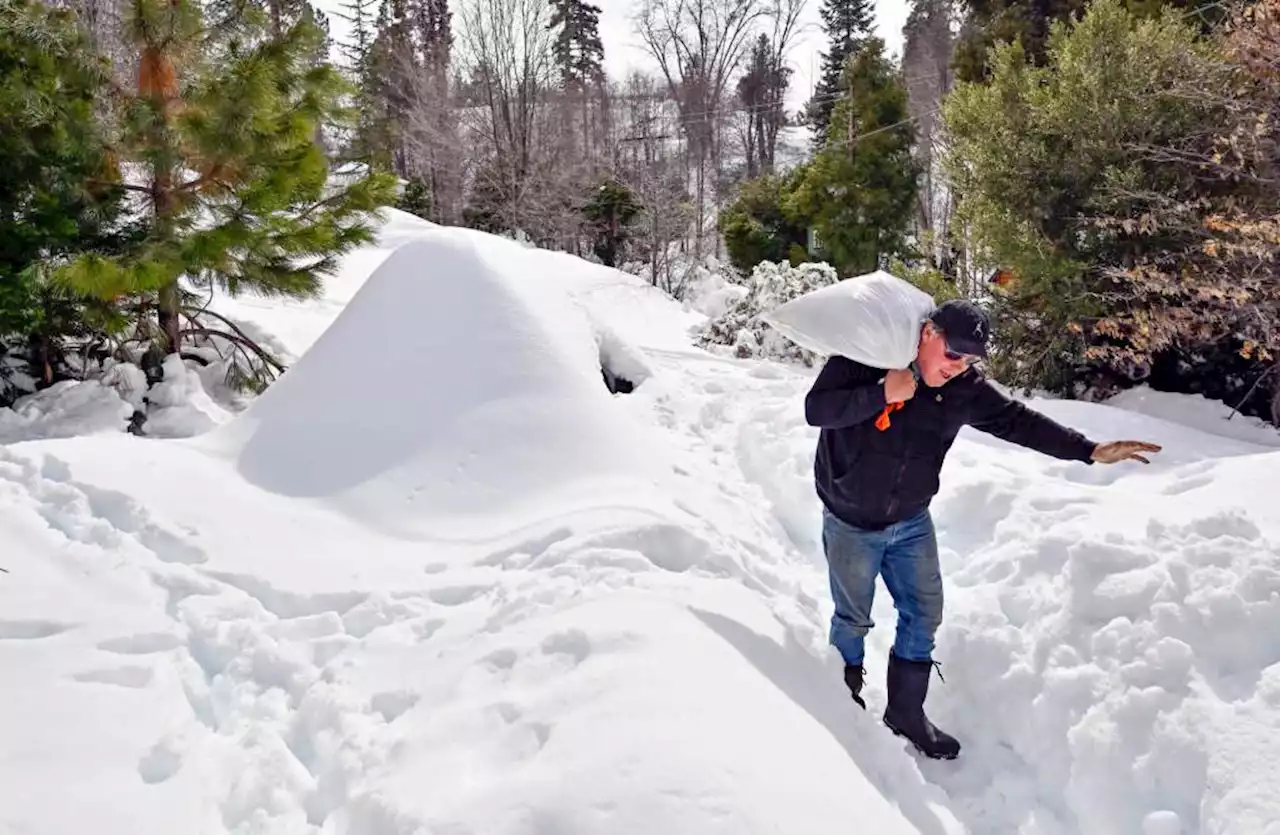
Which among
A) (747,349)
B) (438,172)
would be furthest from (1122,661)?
(438,172)

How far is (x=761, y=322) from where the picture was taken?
1005cm

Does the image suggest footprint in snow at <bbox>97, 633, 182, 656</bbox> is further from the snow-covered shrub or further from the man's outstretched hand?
the snow-covered shrub

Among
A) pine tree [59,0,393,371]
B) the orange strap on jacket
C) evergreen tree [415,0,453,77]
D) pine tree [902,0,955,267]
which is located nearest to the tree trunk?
pine tree [59,0,393,371]

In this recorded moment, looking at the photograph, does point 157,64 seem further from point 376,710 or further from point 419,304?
point 376,710

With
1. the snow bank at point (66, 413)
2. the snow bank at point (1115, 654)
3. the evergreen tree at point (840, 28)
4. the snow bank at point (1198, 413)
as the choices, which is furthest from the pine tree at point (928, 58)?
the snow bank at point (66, 413)

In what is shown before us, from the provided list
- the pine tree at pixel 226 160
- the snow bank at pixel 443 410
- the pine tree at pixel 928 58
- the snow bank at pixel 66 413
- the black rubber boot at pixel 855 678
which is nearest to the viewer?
the black rubber boot at pixel 855 678

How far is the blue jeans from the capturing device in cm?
272

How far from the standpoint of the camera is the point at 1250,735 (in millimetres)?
2281

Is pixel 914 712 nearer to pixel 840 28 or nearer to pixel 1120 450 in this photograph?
pixel 1120 450

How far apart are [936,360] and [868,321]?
279mm

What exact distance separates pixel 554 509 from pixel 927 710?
167 centimetres

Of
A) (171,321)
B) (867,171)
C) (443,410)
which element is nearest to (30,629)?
(443,410)

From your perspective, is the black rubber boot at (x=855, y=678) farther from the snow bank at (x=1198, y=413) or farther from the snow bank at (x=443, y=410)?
the snow bank at (x=1198, y=413)

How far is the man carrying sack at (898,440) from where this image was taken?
246 cm
